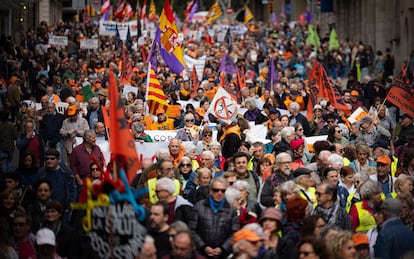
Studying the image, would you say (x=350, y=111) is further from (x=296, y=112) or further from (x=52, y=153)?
(x=52, y=153)

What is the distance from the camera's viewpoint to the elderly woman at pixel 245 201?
12695 millimetres

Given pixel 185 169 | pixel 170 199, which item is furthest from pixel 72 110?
pixel 170 199

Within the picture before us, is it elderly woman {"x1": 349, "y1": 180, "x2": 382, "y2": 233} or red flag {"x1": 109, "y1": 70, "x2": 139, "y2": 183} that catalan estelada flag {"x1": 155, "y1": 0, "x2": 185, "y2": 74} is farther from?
red flag {"x1": 109, "y1": 70, "x2": 139, "y2": 183}

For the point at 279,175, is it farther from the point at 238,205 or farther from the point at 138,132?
the point at 138,132

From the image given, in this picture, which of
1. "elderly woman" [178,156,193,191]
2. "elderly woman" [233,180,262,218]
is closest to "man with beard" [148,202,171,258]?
"elderly woman" [233,180,262,218]

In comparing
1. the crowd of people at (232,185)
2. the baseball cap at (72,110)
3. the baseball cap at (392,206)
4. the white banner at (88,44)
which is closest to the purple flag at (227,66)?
the white banner at (88,44)

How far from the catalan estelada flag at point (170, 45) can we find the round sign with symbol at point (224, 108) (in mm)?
5867

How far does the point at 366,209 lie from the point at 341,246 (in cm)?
229

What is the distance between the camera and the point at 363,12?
6062 centimetres

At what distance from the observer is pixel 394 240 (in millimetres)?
11148

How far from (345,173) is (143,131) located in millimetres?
5512

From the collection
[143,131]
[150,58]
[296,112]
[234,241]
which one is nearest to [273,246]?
[234,241]

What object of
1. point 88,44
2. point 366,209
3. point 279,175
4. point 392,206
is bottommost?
point 366,209

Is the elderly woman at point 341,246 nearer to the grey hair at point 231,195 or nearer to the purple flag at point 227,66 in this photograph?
the grey hair at point 231,195
